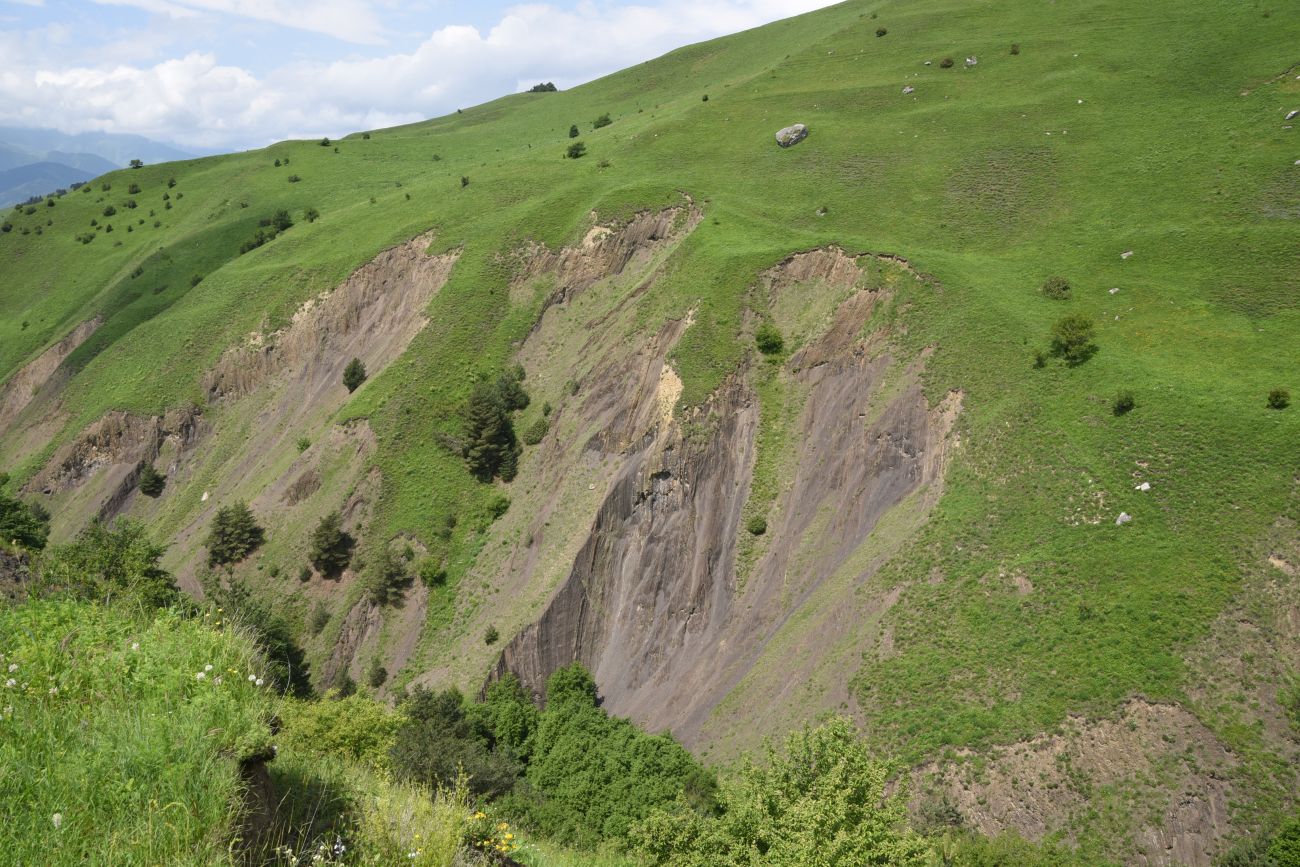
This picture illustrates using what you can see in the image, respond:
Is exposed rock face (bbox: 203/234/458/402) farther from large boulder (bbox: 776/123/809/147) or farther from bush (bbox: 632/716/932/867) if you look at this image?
bush (bbox: 632/716/932/867)

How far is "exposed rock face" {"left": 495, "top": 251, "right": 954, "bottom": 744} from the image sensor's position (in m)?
42.6

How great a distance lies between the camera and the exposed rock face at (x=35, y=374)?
86375 mm

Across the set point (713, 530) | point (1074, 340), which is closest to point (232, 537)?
point (713, 530)

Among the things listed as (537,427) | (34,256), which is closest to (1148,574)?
(537,427)

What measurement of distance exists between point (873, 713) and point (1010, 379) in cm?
2227

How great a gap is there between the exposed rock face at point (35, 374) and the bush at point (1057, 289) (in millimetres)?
104965

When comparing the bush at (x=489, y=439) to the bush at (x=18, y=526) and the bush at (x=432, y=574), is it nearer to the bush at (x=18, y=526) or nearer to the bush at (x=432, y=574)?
the bush at (x=432, y=574)

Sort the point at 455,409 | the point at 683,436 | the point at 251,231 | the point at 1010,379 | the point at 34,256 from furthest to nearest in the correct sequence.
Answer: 1. the point at 34,256
2. the point at 251,231
3. the point at 455,409
4. the point at 683,436
5. the point at 1010,379

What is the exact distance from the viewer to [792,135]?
244 feet

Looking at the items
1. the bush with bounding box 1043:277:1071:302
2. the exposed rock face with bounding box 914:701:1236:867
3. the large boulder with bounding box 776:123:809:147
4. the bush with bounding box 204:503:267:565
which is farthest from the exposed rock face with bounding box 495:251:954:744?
the large boulder with bounding box 776:123:809:147

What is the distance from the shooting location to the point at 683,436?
48.8 meters

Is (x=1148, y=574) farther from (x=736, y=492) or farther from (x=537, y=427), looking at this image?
(x=537, y=427)

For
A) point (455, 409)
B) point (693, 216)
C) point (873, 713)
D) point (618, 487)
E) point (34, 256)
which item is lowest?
point (873, 713)

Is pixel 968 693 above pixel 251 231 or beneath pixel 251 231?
beneath
